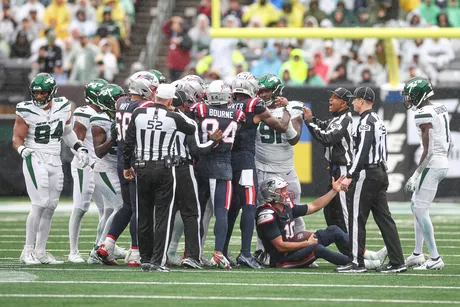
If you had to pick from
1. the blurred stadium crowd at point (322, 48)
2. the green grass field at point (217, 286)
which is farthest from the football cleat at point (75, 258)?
the blurred stadium crowd at point (322, 48)

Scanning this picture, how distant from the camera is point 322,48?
19.7 m

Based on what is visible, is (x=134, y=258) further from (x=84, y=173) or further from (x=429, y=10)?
(x=429, y=10)

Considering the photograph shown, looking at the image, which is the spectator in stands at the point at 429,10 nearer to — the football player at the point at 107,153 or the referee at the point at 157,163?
the football player at the point at 107,153

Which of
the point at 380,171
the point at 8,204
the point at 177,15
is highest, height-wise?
the point at 177,15

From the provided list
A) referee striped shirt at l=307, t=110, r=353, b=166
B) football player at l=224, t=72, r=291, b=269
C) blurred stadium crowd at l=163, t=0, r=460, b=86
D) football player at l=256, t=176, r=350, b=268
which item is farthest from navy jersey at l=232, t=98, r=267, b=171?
blurred stadium crowd at l=163, t=0, r=460, b=86

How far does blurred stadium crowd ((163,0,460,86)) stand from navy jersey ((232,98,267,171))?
740 cm

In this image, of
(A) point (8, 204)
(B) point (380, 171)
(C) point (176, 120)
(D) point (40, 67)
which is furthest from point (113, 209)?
(D) point (40, 67)

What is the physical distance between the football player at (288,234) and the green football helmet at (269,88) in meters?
0.86

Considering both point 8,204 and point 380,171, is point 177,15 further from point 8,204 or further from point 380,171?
point 380,171

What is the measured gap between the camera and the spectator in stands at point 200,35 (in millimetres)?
20562

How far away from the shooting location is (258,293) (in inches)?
342

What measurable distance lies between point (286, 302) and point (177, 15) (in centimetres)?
1437

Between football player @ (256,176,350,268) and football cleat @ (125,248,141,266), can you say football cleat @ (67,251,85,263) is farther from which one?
football player @ (256,176,350,268)

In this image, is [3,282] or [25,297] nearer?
[25,297]
